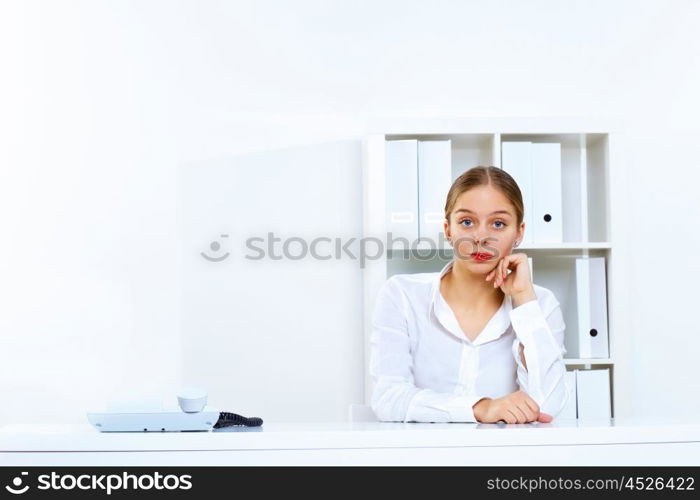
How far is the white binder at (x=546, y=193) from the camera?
2842mm

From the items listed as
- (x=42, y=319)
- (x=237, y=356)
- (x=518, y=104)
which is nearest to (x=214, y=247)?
(x=237, y=356)

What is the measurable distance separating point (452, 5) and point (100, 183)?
4.61 ft

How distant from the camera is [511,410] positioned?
67.7 inches

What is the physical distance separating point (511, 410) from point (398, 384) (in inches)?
13.6

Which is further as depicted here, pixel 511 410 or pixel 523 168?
pixel 523 168

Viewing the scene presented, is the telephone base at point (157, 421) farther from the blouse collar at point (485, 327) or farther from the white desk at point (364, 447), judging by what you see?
the blouse collar at point (485, 327)

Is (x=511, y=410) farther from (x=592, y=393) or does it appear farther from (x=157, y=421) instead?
(x=592, y=393)
